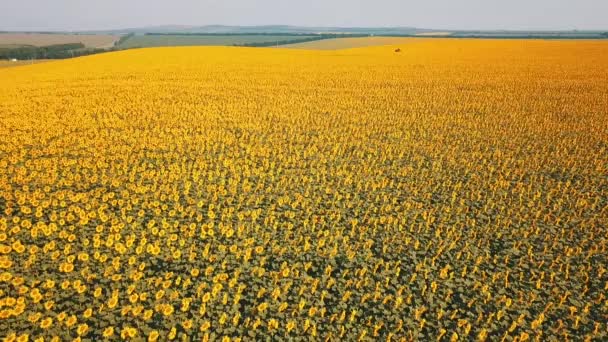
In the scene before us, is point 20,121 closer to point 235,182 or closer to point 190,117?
point 190,117

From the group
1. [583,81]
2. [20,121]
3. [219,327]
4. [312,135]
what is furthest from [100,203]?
[583,81]

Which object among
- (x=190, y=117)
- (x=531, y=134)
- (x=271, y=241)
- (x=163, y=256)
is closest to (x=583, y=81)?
(x=531, y=134)

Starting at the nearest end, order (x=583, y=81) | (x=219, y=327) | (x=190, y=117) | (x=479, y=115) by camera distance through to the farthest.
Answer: (x=219, y=327) < (x=190, y=117) < (x=479, y=115) < (x=583, y=81)

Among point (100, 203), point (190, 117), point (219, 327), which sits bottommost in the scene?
point (219, 327)

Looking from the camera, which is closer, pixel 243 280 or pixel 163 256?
pixel 243 280

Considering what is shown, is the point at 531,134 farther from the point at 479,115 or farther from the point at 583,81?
the point at 583,81

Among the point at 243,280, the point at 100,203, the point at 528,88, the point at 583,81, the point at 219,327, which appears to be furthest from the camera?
the point at 583,81

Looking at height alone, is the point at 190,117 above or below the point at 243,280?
above
